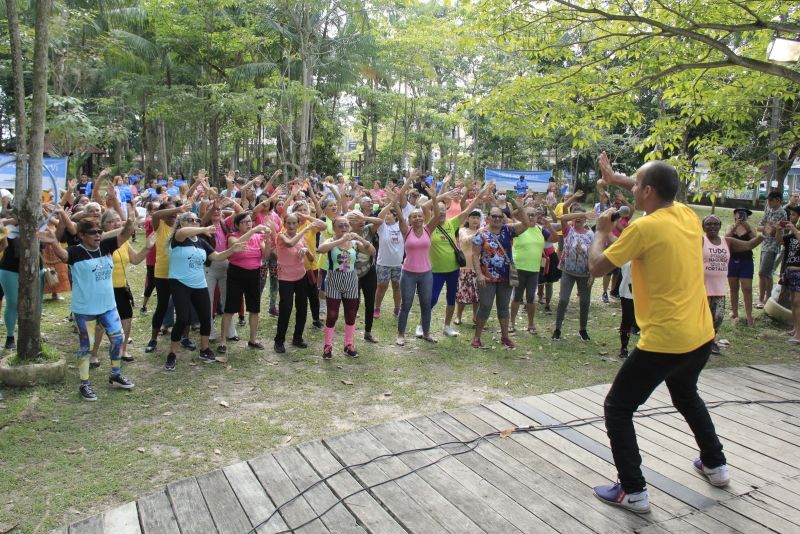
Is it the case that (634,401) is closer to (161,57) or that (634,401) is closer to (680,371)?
(680,371)

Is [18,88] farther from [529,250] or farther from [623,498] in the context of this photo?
[623,498]

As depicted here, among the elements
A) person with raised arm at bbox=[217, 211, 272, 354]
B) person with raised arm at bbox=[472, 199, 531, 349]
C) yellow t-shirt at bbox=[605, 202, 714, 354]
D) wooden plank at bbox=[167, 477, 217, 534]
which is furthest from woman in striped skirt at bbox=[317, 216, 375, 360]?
yellow t-shirt at bbox=[605, 202, 714, 354]

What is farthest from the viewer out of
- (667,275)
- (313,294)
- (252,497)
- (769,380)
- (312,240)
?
(312,240)

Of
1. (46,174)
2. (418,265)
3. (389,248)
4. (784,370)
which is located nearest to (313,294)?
(389,248)

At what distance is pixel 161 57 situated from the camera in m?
24.8

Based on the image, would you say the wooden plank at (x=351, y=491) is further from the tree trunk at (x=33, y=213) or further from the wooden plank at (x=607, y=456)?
the tree trunk at (x=33, y=213)

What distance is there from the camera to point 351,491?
372 cm

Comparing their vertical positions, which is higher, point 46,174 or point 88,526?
point 46,174

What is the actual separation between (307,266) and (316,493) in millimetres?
4264

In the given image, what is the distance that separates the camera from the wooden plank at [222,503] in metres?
3.37

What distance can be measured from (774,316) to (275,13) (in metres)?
19.9

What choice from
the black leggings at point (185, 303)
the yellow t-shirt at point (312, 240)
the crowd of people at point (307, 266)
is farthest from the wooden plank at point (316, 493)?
the yellow t-shirt at point (312, 240)

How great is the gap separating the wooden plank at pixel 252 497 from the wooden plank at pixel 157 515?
40cm

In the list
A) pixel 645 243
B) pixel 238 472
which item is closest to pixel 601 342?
pixel 645 243
